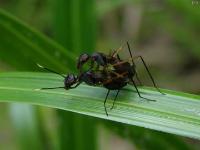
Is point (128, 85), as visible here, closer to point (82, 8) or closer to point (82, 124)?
point (82, 124)

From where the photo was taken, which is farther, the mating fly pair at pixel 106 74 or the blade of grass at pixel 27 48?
the blade of grass at pixel 27 48

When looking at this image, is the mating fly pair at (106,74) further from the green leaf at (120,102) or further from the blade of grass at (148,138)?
the blade of grass at (148,138)

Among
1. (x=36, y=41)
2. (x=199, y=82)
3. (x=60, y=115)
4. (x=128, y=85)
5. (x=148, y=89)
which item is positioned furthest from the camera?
(x=199, y=82)

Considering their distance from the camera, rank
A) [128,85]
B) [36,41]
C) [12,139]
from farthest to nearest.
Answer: [12,139] → [36,41] → [128,85]

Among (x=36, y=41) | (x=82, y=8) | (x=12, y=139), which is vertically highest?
(x=82, y=8)

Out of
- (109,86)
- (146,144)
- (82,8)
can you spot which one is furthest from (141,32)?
(109,86)

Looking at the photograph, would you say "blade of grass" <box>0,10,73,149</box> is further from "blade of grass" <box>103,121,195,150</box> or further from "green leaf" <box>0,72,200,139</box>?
"blade of grass" <box>103,121,195,150</box>

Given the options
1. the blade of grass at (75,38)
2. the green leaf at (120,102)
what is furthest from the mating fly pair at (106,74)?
the blade of grass at (75,38)

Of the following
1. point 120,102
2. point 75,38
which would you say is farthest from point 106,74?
point 75,38
